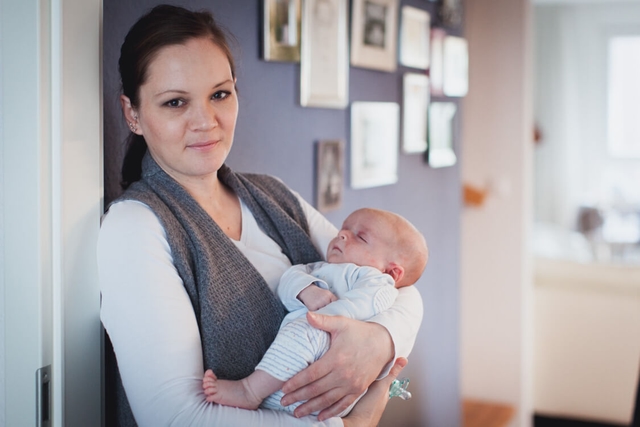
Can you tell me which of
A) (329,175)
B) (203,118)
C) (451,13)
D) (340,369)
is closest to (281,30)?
(329,175)

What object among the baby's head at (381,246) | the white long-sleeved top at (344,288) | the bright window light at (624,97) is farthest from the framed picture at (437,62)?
the bright window light at (624,97)

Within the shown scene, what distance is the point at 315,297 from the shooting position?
1062 mm

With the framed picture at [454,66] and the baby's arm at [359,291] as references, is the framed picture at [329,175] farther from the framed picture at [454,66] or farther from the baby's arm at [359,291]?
the framed picture at [454,66]

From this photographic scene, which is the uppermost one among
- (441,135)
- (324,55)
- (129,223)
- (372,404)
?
(324,55)

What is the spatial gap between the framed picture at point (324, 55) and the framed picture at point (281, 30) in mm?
37

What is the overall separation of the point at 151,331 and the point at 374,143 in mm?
1220

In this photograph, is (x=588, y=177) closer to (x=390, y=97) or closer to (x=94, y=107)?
(x=390, y=97)

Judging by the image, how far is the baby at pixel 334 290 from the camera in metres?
0.97

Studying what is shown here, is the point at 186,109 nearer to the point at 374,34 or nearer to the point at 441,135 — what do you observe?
the point at 374,34

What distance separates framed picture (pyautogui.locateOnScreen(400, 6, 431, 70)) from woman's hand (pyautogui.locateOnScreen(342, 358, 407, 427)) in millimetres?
1303

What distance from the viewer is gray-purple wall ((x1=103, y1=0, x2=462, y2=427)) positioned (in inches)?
44.1

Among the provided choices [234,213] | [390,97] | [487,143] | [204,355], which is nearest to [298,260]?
[234,213]

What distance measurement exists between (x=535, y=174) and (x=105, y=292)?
232 inches

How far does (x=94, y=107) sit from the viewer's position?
1.04 m
